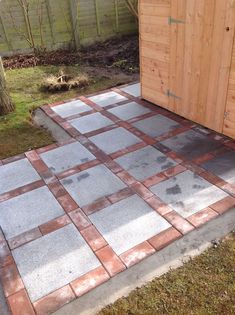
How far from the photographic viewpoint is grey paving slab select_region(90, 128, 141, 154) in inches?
180

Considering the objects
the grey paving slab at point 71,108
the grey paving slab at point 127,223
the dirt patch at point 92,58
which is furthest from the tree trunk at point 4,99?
the grey paving slab at point 127,223

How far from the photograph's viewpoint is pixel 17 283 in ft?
8.67

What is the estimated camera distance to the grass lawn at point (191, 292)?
7.70 feet

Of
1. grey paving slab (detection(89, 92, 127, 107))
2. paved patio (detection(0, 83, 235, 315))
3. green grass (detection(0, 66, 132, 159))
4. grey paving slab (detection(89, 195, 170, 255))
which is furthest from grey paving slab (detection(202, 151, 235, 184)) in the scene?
grey paving slab (detection(89, 92, 127, 107))

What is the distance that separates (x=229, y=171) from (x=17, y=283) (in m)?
2.64

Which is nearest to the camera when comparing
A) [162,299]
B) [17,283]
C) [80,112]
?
[162,299]

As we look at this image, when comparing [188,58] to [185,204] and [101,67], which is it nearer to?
[185,204]

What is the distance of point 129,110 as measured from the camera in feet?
18.7

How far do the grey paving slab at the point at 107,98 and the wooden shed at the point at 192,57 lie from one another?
2.66ft

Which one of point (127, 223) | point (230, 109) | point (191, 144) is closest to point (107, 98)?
point (191, 144)

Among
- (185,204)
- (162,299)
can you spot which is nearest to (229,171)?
(185,204)

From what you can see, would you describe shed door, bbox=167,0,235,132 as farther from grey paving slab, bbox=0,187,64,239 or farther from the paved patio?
grey paving slab, bbox=0,187,64,239

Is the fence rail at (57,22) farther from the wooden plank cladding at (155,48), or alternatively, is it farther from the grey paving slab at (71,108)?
the wooden plank cladding at (155,48)

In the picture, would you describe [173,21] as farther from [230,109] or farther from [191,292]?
[191,292]
